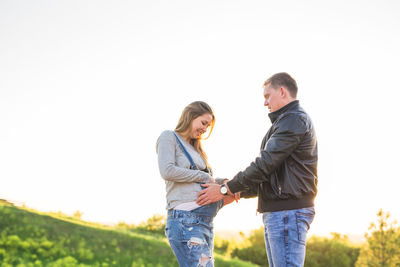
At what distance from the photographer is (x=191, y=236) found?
3.50 meters

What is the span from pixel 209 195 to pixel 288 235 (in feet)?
2.91

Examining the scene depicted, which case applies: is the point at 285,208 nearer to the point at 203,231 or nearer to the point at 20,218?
the point at 203,231

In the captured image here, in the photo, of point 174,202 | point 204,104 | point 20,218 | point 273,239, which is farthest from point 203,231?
point 20,218

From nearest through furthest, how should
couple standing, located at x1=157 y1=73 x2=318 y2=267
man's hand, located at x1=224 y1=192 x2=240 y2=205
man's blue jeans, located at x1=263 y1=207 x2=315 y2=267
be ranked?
man's blue jeans, located at x1=263 y1=207 x2=315 y2=267 → couple standing, located at x1=157 y1=73 x2=318 y2=267 → man's hand, located at x1=224 y1=192 x2=240 y2=205

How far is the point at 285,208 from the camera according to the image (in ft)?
11.0

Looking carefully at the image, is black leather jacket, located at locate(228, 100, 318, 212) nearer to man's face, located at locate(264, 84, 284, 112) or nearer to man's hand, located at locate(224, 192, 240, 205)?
man's face, located at locate(264, 84, 284, 112)

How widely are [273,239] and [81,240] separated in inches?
311

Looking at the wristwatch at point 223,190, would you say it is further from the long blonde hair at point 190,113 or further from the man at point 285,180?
the long blonde hair at point 190,113

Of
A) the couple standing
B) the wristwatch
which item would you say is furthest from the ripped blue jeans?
the wristwatch

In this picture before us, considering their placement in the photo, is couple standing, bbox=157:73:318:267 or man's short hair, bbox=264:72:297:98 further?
man's short hair, bbox=264:72:297:98

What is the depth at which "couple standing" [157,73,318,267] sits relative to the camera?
3.32 meters

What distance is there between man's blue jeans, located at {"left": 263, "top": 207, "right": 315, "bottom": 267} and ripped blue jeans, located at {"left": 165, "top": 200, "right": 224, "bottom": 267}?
65cm

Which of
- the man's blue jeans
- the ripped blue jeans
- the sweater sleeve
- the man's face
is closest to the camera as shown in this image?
the man's blue jeans

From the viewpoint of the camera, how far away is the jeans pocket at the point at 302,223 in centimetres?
326
